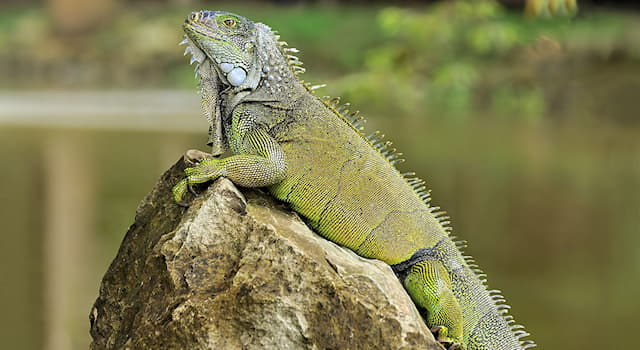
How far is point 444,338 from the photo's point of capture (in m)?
4.02

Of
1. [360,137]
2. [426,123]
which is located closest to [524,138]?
[426,123]

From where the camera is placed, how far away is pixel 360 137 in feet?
13.8

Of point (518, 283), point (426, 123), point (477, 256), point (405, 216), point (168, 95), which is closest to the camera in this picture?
point (405, 216)

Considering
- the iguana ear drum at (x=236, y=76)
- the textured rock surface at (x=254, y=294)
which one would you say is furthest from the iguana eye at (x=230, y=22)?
the textured rock surface at (x=254, y=294)

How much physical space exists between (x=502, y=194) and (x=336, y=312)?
7915 mm

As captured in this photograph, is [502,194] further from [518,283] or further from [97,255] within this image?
[97,255]

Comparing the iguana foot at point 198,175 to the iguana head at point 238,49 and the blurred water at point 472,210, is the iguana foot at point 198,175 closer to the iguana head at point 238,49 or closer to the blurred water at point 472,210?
the iguana head at point 238,49

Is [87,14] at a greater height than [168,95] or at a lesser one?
greater

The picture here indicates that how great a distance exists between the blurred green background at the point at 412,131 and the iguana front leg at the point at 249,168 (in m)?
1.34

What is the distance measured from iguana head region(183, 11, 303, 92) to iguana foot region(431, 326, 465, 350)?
4.40 ft

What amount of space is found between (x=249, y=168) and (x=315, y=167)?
1.18ft

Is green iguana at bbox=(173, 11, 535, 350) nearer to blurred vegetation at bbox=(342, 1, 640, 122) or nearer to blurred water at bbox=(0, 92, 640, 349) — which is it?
blurred water at bbox=(0, 92, 640, 349)

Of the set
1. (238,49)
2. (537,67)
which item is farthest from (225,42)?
(537,67)

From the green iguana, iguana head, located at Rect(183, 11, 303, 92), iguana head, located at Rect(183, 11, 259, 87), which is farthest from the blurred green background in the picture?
iguana head, located at Rect(183, 11, 259, 87)
